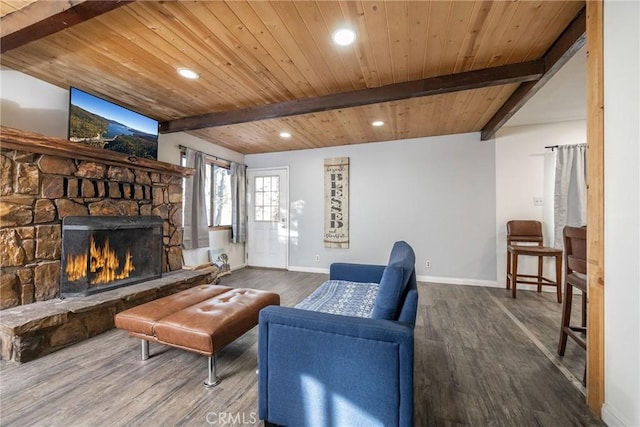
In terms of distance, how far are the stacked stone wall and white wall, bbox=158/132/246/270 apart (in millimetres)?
809

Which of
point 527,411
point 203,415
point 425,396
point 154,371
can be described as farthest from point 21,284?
point 527,411

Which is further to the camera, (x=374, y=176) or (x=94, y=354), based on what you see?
(x=374, y=176)

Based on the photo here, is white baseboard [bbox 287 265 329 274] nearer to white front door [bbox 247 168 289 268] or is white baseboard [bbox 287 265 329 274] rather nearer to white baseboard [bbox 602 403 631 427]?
white front door [bbox 247 168 289 268]

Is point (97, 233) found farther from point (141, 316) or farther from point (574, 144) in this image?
point (574, 144)

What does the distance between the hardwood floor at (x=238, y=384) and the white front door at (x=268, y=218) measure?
2947 mm

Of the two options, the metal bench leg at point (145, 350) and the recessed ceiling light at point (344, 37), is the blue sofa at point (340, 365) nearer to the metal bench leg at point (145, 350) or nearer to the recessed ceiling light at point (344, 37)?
the metal bench leg at point (145, 350)

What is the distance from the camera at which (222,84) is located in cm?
258

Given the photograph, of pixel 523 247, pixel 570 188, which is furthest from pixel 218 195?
pixel 570 188

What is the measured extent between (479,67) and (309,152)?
3240 millimetres

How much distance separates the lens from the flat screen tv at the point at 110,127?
252 centimetres

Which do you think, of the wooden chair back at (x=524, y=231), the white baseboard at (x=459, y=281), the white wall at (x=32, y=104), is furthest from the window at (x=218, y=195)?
the wooden chair back at (x=524, y=231)

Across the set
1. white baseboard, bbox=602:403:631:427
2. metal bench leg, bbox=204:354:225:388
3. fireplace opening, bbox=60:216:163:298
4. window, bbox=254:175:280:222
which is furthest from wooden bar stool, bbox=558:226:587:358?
window, bbox=254:175:280:222

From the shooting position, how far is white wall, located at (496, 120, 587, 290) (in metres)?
3.70

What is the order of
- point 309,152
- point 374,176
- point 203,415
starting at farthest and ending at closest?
point 309,152 → point 374,176 → point 203,415
